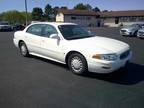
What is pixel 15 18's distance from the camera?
8012 cm

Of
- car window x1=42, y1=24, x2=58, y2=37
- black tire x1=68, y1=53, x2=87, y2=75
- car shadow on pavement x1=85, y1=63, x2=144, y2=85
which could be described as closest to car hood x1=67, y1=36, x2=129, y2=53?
black tire x1=68, y1=53, x2=87, y2=75

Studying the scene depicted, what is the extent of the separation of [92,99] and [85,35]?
3019 millimetres

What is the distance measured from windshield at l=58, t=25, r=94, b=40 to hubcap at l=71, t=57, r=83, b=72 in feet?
2.70

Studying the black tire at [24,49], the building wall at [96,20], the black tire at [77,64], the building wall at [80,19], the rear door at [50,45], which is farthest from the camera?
the building wall at [80,19]

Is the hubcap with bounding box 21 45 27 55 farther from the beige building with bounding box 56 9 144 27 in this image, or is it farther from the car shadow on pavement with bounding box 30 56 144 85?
the beige building with bounding box 56 9 144 27

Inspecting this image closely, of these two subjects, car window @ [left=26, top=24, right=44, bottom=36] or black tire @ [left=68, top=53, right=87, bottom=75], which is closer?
black tire @ [left=68, top=53, right=87, bottom=75]

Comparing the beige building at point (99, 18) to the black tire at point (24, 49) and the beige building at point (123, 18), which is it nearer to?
the beige building at point (123, 18)

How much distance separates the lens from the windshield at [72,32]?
21.0ft

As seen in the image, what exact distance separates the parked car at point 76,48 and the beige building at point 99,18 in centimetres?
5289

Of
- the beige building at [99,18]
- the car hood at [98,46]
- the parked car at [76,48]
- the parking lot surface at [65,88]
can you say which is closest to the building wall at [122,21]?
the beige building at [99,18]

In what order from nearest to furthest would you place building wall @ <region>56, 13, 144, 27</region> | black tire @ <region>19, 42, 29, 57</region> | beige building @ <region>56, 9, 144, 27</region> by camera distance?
black tire @ <region>19, 42, 29, 57</region> → beige building @ <region>56, 9, 144, 27</region> → building wall @ <region>56, 13, 144, 27</region>

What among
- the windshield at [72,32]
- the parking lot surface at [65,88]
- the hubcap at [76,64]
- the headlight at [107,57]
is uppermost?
the windshield at [72,32]

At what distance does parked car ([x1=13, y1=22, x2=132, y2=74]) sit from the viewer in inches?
209

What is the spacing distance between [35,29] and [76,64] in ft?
8.66
